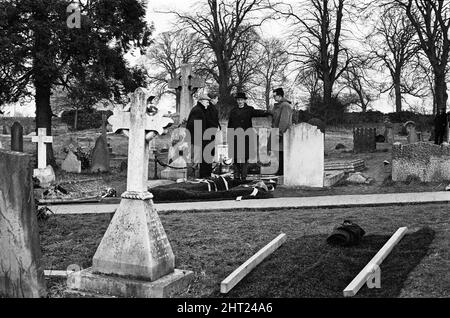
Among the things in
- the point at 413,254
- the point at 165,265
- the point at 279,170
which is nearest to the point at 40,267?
the point at 165,265

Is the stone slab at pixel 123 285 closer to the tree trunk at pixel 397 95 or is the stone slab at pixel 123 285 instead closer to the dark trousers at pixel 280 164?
the dark trousers at pixel 280 164

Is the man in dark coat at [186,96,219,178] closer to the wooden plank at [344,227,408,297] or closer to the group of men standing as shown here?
the group of men standing

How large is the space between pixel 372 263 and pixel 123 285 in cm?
248

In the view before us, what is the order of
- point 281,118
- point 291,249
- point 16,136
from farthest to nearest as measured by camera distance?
point 16,136, point 281,118, point 291,249

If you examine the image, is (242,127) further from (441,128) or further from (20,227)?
(20,227)

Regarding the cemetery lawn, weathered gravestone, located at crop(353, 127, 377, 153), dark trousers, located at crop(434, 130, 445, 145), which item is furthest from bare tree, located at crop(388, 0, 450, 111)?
the cemetery lawn

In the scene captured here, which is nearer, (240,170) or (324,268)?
(324,268)

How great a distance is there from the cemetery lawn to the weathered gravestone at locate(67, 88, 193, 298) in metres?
0.32

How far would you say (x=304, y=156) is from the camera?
482 inches

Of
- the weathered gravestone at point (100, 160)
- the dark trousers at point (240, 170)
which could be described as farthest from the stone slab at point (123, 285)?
the weathered gravestone at point (100, 160)

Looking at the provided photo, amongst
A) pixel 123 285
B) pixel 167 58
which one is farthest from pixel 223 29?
pixel 123 285

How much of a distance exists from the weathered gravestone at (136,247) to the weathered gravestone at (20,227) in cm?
63

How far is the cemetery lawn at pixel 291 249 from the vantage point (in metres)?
5.19
